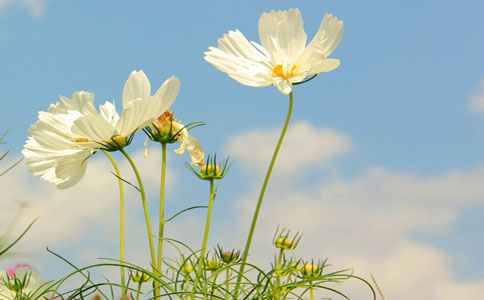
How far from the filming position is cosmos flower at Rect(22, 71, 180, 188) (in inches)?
43.7

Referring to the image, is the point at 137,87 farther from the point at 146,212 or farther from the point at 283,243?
the point at 283,243

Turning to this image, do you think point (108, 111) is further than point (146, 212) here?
Yes

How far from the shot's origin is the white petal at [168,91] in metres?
1.11

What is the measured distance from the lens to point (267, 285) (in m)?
1.15

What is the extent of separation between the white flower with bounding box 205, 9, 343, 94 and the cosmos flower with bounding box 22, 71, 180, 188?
5.4 inches

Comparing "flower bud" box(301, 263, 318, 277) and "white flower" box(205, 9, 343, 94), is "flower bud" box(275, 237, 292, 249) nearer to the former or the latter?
"flower bud" box(301, 263, 318, 277)

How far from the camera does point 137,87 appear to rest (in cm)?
116

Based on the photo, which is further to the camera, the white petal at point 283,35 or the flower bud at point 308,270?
the flower bud at point 308,270

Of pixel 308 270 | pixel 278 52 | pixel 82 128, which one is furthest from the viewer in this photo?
pixel 308 270

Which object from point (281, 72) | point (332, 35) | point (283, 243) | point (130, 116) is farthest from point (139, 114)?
point (283, 243)

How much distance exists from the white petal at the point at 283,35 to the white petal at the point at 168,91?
0.73 feet

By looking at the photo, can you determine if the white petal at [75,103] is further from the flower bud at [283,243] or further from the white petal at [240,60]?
the flower bud at [283,243]

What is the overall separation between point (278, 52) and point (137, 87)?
293mm

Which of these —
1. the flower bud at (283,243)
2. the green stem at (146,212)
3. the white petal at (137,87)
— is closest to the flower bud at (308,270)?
the flower bud at (283,243)
